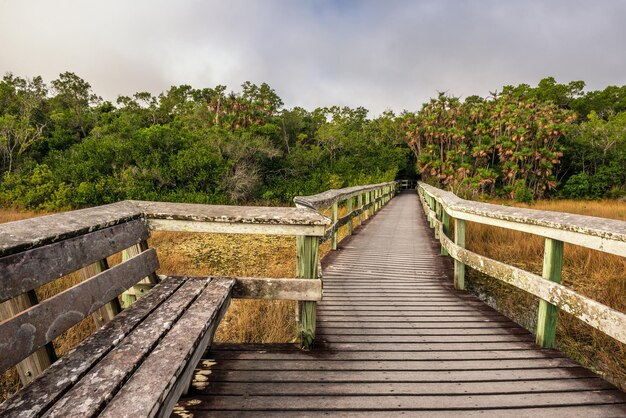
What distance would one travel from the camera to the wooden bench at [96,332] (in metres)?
1.20

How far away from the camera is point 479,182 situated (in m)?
33.7

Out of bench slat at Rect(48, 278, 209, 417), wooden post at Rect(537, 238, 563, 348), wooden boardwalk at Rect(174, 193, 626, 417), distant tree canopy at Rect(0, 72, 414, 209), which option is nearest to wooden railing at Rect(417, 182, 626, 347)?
wooden post at Rect(537, 238, 563, 348)

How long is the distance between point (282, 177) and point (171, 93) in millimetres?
27322

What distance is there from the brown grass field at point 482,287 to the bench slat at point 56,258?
6.98 feet

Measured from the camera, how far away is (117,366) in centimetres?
141

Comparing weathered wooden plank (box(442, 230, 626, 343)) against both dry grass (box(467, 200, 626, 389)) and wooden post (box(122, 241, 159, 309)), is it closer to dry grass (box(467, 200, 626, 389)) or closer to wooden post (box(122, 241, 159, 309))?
dry grass (box(467, 200, 626, 389))

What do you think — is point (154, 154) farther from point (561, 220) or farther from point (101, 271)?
point (561, 220)

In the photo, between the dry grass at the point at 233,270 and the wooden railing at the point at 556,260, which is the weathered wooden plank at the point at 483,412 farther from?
the dry grass at the point at 233,270

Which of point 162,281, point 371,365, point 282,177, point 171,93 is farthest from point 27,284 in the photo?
point 171,93

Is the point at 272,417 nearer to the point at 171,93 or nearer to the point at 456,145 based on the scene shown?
the point at 456,145

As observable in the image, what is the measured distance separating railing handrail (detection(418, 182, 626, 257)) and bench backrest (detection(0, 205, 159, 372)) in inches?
122

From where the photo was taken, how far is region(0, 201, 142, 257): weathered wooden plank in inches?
54.8

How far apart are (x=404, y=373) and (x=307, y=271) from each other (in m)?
1.03

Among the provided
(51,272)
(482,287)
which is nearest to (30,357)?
(51,272)
